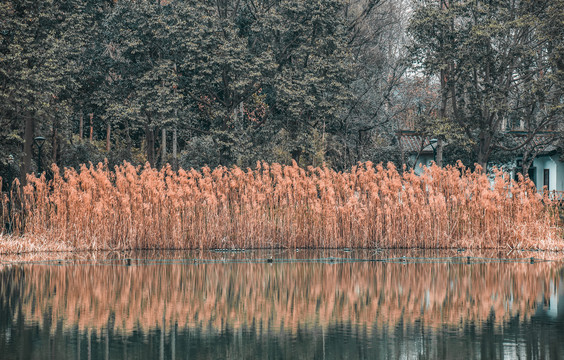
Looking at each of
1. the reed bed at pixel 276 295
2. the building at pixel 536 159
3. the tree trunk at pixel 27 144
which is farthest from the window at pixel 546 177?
the reed bed at pixel 276 295

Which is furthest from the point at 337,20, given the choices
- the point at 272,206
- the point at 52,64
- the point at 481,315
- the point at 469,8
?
the point at 481,315

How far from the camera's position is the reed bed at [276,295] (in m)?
8.12

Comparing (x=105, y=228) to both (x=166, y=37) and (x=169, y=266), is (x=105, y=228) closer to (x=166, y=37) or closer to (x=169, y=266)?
(x=169, y=266)

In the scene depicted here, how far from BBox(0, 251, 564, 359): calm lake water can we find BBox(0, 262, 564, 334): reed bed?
2 cm

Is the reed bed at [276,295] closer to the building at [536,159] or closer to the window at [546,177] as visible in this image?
the building at [536,159]

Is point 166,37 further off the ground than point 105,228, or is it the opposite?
point 166,37

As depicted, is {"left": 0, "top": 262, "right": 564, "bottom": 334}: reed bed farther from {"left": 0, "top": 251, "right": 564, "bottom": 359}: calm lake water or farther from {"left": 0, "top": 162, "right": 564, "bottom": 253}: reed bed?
{"left": 0, "top": 162, "right": 564, "bottom": 253}: reed bed

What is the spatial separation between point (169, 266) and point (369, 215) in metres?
5.13

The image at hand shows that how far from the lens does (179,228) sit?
52.8 feet

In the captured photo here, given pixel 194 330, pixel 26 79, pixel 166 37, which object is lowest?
pixel 194 330

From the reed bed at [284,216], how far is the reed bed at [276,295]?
8.65 ft

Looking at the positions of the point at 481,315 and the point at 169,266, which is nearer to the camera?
the point at 481,315

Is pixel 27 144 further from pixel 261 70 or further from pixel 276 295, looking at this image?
pixel 276 295

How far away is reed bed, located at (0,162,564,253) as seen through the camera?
15914mm
